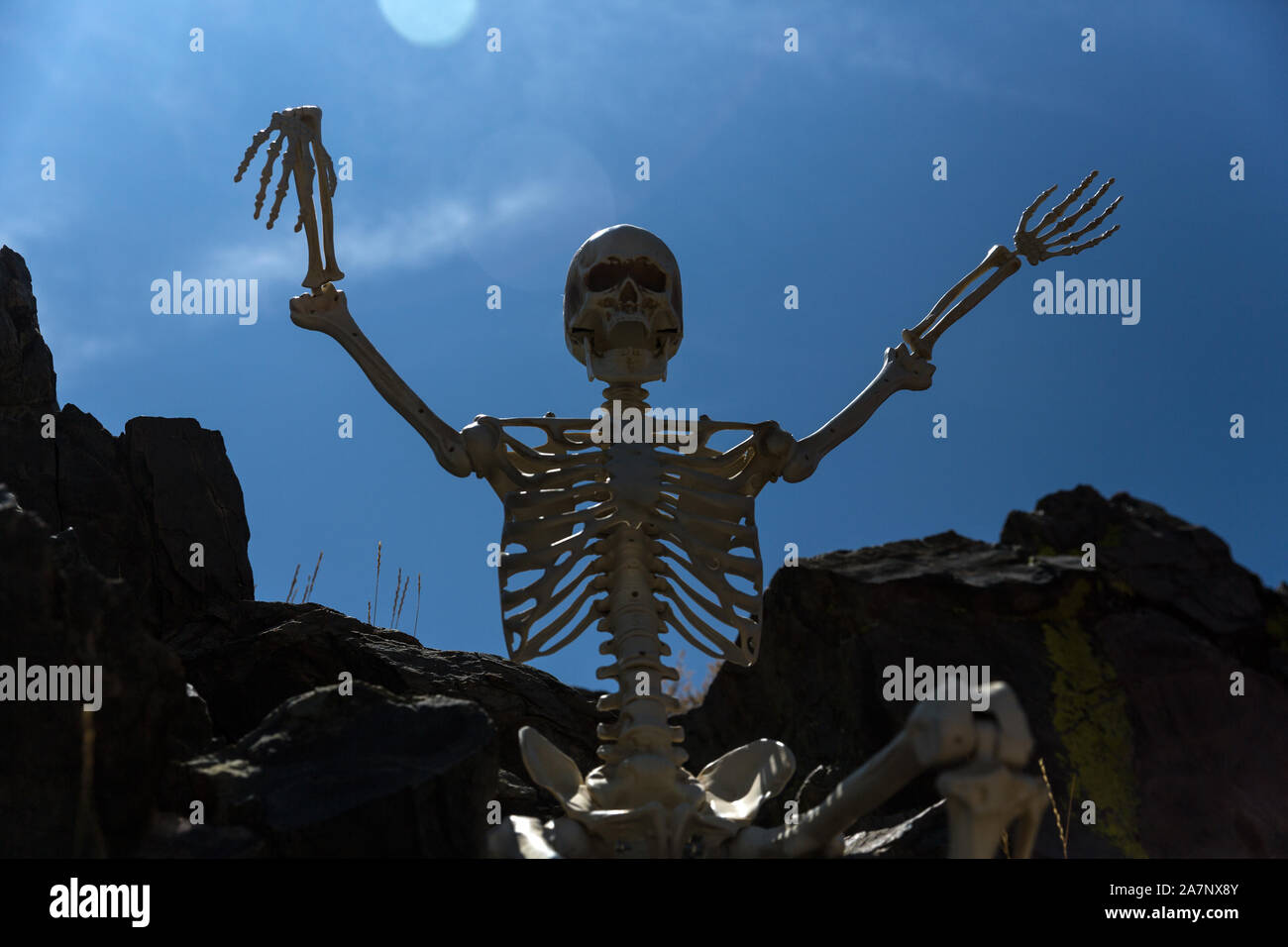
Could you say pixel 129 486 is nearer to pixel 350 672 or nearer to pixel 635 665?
pixel 350 672

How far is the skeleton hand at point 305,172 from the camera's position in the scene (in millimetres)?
6340

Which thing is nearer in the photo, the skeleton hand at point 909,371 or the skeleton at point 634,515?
the skeleton at point 634,515

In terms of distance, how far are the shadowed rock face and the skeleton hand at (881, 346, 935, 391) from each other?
2.94ft

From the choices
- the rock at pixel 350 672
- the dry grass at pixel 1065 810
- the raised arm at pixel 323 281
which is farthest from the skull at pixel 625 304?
the dry grass at pixel 1065 810

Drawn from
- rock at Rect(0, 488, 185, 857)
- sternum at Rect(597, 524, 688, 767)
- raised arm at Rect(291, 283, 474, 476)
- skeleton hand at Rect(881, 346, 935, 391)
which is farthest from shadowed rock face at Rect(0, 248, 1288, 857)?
raised arm at Rect(291, 283, 474, 476)

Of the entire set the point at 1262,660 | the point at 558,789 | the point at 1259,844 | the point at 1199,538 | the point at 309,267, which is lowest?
the point at 1259,844

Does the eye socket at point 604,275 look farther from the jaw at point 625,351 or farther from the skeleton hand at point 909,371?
the skeleton hand at point 909,371

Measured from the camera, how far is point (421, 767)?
442cm

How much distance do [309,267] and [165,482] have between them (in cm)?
244

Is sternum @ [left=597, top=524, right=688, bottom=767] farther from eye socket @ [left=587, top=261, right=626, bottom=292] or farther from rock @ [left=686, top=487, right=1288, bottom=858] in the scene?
eye socket @ [left=587, top=261, right=626, bottom=292]

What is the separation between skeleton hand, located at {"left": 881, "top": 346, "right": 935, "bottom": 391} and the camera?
729 cm

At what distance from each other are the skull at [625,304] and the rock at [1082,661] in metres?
1.55
